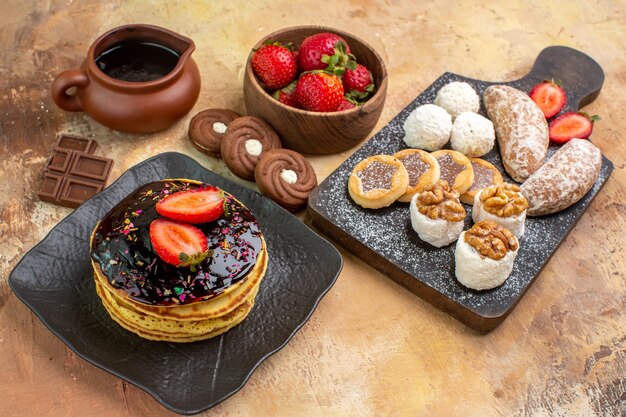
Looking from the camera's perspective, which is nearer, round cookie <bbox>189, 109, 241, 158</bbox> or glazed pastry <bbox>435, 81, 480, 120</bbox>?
round cookie <bbox>189, 109, 241, 158</bbox>

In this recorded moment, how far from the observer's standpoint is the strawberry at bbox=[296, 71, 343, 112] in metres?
2.52

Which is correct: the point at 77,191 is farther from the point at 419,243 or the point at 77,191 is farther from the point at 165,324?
the point at 419,243

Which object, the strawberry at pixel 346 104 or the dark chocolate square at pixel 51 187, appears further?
the strawberry at pixel 346 104

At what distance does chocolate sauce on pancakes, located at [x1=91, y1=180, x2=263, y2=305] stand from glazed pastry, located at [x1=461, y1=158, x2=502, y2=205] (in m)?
0.85

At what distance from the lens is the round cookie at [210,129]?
2.67 m

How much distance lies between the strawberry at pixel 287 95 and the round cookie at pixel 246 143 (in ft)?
0.36

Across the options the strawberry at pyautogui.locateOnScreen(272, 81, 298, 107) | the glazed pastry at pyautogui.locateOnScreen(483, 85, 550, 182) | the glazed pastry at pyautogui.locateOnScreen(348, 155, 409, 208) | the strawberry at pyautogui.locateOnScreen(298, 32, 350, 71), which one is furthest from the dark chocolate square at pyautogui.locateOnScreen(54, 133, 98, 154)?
the glazed pastry at pyautogui.locateOnScreen(483, 85, 550, 182)

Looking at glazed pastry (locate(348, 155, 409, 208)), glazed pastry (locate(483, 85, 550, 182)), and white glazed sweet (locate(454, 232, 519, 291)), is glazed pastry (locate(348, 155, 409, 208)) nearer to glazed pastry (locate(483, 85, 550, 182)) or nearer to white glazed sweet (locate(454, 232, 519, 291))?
white glazed sweet (locate(454, 232, 519, 291))

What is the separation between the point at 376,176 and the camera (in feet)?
8.18

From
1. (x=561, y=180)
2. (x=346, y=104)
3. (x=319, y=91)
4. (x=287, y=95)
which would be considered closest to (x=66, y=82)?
(x=287, y=95)

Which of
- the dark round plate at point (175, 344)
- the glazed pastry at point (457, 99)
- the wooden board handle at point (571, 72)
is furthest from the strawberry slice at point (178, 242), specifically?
the wooden board handle at point (571, 72)

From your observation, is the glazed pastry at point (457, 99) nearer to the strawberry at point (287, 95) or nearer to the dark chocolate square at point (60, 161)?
the strawberry at point (287, 95)

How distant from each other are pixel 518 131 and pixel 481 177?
0.26 meters

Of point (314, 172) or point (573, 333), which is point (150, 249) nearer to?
point (314, 172)
